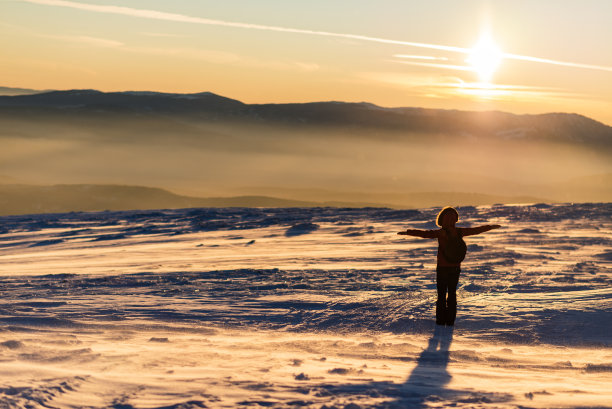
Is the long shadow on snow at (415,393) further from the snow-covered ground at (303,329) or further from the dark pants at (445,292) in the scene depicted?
the dark pants at (445,292)

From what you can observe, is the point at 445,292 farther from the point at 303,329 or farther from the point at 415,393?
the point at 415,393

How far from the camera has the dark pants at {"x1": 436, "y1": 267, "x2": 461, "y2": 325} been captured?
729 cm

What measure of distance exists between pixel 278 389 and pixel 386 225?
19.5 meters

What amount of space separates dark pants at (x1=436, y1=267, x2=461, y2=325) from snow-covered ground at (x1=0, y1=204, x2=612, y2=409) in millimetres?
158

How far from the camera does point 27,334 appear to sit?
6691mm

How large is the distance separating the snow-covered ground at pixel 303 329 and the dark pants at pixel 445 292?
0.16 meters

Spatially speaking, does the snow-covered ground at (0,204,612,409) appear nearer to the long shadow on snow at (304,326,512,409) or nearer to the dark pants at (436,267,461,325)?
the long shadow on snow at (304,326,512,409)

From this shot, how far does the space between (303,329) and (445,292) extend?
5.20 ft

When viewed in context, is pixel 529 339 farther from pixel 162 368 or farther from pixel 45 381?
pixel 45 381

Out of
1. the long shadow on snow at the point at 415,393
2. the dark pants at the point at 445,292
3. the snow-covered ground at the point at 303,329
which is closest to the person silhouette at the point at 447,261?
the dark pants at the point at 445,292

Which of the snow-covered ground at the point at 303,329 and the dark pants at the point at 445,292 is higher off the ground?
the dark pants at the point at 445,292

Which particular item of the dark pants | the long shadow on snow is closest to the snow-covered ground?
the long shadow on snow

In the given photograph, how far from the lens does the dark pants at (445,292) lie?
7285 mm

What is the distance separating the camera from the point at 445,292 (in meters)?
7.36
